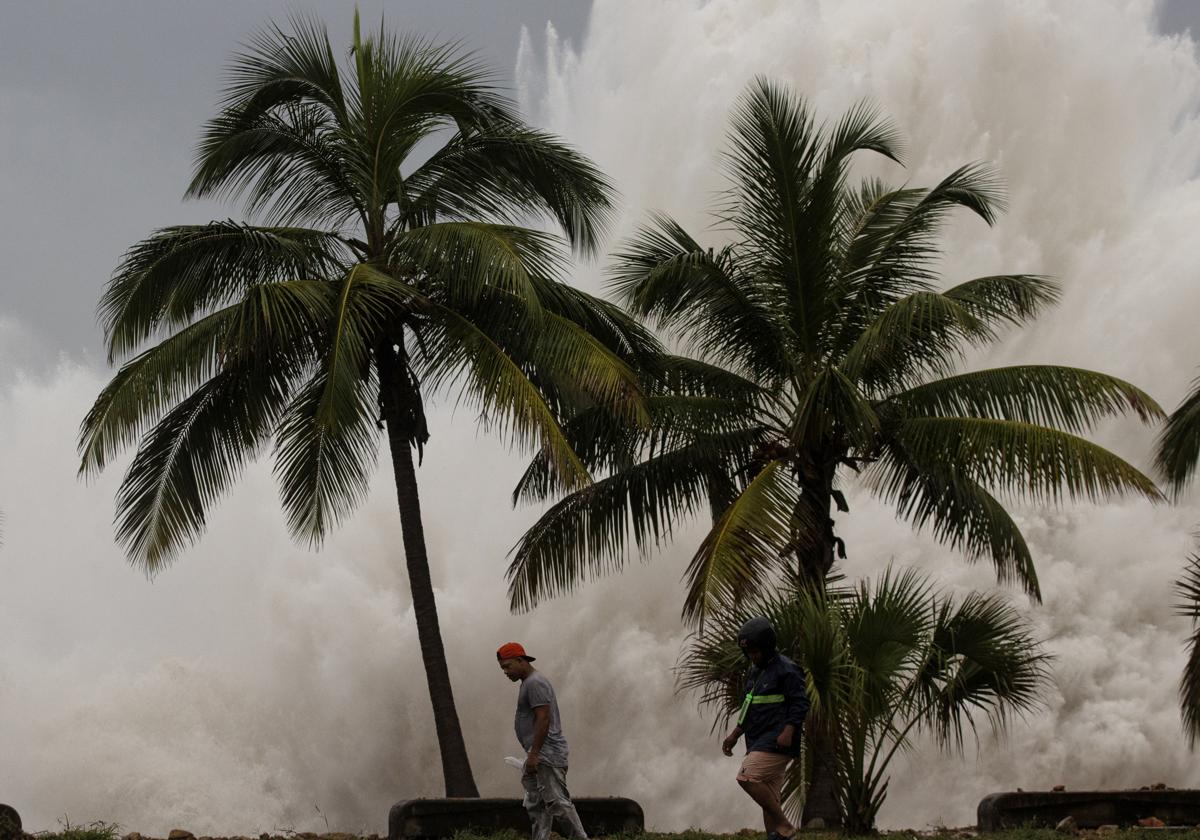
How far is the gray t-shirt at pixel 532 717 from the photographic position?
35.4ft

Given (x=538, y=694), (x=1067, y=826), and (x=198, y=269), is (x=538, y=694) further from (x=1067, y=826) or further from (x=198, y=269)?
(x=198, y=269)

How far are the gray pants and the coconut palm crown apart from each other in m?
6.43

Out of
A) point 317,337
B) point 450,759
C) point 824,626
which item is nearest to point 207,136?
point 317,337

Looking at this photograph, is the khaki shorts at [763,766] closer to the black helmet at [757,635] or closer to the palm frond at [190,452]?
the black helmet at [757,635]

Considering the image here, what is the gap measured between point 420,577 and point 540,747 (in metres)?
7.55

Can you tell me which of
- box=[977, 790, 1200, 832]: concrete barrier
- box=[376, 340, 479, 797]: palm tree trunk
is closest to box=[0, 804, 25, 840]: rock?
box=[376, 340, 479, 797]: palm tree trunk

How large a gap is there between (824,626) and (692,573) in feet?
10.2

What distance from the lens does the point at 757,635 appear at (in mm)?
9352

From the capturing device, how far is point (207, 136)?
19.0 meters

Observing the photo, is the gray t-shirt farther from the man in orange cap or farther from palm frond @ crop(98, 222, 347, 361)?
palm frond @ crop(98, 222, 347, 361)

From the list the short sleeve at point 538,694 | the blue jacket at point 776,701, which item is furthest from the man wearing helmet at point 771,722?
the short sleeve at point 538,694

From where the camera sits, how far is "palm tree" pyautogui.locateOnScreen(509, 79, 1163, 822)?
1722cm

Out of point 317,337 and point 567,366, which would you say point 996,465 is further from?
point 317,337

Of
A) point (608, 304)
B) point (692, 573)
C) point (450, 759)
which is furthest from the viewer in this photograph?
point (608, 304)
